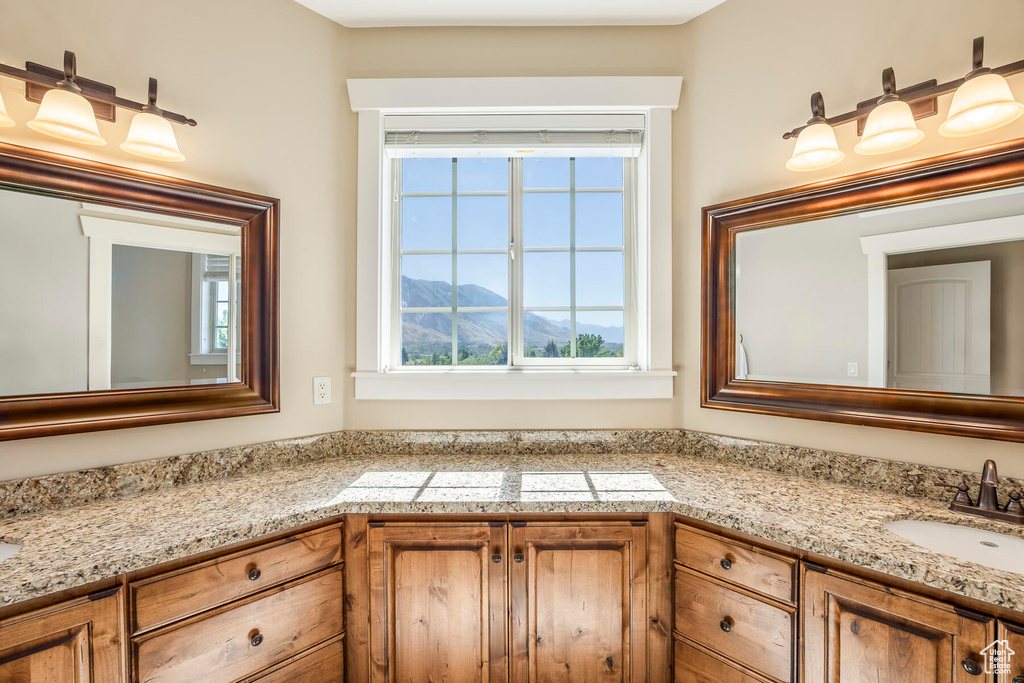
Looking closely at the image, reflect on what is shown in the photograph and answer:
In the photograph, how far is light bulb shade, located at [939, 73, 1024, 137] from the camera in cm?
109

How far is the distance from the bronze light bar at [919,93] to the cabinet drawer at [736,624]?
1.47 meters

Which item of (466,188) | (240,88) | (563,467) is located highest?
(240,88)

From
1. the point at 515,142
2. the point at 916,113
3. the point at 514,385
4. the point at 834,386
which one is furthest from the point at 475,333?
the point at 916,113

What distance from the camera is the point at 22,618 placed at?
34.2 inches

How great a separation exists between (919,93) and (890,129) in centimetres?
15

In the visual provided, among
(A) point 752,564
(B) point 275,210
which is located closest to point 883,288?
(A) point 752,564

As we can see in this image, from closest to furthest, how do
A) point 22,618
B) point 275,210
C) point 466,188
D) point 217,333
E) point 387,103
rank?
point 22,618 < point 217,333 < point 275,210 < point 387,103 < point 466,188

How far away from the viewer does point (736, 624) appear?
3.97ft

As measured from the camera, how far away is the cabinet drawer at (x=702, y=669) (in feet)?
3.96

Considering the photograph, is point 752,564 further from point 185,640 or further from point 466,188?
point 466,188

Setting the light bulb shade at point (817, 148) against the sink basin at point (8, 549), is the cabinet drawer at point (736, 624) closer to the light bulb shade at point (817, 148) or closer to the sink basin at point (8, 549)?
the light bulb shade at point (817, 148)

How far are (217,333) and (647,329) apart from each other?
1.66m

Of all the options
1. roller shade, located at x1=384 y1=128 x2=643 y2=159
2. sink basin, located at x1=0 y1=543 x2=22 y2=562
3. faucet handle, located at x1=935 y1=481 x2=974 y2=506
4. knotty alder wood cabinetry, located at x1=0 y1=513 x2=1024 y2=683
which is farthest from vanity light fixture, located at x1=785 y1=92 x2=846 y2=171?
sink basin, located at x1=0 y1=543 x2=22 y2=562

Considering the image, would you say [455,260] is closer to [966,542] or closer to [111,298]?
[111,298]
